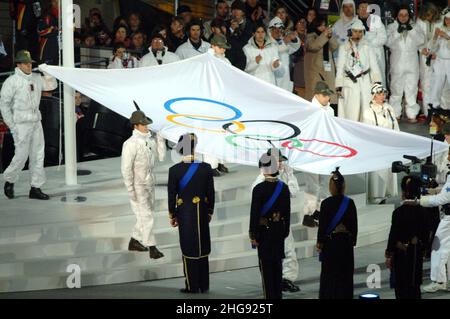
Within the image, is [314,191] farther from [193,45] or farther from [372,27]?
[372,27]

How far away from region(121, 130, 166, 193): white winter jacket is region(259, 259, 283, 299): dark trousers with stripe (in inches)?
81.6

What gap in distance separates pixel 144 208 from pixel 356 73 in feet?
17.8

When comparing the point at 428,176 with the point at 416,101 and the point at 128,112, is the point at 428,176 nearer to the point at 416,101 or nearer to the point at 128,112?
the point at 128,112

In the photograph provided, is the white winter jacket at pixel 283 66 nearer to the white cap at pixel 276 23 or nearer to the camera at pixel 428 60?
the white cap at pixel 276 23

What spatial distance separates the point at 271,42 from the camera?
70.5ft

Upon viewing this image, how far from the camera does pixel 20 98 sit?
18453 mm

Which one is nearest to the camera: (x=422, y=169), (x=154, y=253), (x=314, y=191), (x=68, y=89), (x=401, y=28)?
(x=422, y=169)

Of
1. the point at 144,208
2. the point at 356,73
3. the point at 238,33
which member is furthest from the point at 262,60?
the point at 144,208

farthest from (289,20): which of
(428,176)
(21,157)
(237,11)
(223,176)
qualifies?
(428,176)

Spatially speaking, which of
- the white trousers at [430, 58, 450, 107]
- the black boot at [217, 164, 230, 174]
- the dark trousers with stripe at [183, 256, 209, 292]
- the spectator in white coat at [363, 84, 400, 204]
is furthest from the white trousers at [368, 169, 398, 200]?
the dark trousers with stripe at [183, 256, 209, 292]

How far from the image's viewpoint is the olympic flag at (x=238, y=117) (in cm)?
1675

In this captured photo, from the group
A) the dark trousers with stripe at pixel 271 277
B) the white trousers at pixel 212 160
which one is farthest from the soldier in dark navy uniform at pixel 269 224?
the white trousers at pixel 212 160

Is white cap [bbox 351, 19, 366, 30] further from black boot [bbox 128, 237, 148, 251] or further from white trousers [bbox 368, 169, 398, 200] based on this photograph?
black boot [bbox 128, 237, 148, 251]

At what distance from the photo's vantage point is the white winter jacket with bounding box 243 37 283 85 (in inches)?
836
